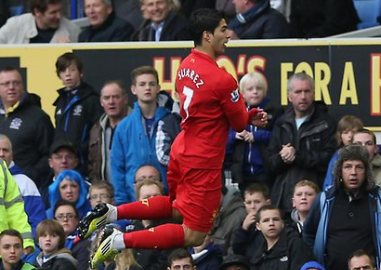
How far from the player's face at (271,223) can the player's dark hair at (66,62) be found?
3.17 metres

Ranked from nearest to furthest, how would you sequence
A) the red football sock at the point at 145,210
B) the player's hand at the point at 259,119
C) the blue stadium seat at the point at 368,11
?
1. the player's hand at the point at 259,119
2. the red football sock at the point at 145,210
3. the blue stadium seat at the point at 368,11

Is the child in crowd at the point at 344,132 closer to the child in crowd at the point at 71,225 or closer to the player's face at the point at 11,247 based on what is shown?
the child in crowd at the point at 71,225

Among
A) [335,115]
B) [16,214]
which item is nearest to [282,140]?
[335,115]

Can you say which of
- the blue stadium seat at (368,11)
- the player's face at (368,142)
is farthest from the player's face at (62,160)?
the blue stadium seat at (368,11)

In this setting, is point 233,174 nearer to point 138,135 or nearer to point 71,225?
point 138,135

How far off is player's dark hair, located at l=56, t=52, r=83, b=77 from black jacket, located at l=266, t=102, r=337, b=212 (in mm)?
2318

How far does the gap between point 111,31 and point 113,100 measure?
5.77 ft

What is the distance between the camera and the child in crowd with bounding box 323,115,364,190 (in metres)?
18.7

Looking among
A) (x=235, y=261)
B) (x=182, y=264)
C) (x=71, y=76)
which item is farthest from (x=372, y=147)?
(x=71, y=76)

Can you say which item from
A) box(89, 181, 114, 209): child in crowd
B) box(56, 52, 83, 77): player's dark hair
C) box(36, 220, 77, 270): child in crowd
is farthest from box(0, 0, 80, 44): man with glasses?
box(36, 220, 77, 270): child in crowd

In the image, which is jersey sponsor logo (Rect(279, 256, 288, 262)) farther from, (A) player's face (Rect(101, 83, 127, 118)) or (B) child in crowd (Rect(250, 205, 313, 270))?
(A) player's face (Rect(101, 83, 127, 118))

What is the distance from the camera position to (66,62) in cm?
2028

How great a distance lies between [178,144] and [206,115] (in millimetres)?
369

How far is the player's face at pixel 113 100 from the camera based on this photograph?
1984 cm
